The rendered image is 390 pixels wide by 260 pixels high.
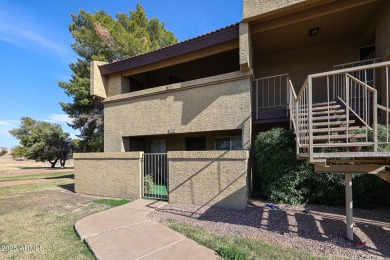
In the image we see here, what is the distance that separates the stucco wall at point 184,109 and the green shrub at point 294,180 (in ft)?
2.61

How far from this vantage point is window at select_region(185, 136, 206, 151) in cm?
1098

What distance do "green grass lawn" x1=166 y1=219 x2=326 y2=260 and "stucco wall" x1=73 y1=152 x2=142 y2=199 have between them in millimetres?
4129

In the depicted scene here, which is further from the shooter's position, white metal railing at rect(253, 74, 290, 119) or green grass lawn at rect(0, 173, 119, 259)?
white metal railing at rect(253, 74, 290, 119)

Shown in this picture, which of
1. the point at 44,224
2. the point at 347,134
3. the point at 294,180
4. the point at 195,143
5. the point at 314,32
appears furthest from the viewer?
the point at 195,143

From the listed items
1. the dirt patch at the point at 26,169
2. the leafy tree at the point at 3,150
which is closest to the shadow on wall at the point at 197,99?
the dirt patch at the point at 26,169

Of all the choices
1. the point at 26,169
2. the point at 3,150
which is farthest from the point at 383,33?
the point at 3,150

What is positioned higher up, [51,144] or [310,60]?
[310,60]

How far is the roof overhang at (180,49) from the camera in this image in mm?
7984

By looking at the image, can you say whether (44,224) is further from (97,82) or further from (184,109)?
(97,82)

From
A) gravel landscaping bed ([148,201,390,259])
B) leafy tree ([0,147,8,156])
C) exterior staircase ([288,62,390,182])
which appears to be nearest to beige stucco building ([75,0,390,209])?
gravel landscaping bed ([148,201,390,259])

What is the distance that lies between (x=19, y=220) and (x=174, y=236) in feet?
15.8

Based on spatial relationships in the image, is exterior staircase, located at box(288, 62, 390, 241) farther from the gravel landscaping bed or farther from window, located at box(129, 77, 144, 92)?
window, located at box(129, 77, 144, 92)

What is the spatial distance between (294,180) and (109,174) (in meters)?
7.03

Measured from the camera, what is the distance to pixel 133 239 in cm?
448
